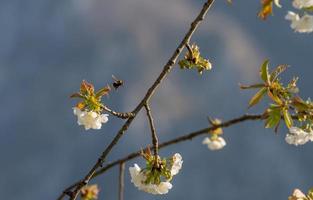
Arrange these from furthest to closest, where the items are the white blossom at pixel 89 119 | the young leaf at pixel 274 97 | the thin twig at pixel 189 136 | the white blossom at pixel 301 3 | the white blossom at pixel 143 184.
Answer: the white blossom at pixel 89 119 < the white blossom at pixel 143 184 < the young leaf at pixel 274 97 < the white blossom at pixel 301 3 < the thin twig at pixel 189 136

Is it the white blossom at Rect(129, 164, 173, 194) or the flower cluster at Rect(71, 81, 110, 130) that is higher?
the flower cluster at Rect(71, 81, 110, 130)

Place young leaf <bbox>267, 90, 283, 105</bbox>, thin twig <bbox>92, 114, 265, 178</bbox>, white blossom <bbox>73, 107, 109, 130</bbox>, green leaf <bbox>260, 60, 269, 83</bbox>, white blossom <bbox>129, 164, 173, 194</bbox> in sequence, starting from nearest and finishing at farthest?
thin twig <bbox>92, 114, 265, 178</bbox> → young leaf <bbox>267, 90, 283, 105</bbox> → green leaf <bbox>260, 60, 269, 83</bbox> → white blossom <bbox>129, 164, 173, 194</bbox> → white blossom <bbox>73, 107, 109, 130</bbox>

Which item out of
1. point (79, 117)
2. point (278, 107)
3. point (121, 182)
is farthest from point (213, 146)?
point (79, 117)

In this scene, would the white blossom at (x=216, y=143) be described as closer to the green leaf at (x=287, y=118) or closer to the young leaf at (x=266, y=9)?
the green leaf at (x=287, y=118)

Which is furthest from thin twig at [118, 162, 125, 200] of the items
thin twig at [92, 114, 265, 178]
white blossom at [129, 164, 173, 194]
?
white blossom at [129, 164, 173, 194]

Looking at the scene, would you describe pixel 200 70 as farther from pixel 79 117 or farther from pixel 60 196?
pixel 60 196

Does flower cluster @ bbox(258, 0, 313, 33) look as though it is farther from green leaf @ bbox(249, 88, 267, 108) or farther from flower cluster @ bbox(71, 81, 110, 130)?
flower cluster @ bbox(71, 81, 110, 130)

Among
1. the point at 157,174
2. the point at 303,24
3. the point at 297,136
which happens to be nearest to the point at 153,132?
the point at 157,174

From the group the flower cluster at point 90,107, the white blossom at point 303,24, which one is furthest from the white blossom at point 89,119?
the white blossom at point 303,24
